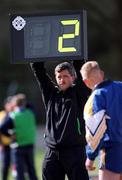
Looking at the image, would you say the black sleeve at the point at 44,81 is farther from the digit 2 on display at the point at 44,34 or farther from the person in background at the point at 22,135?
the person in background at the point at 22,135

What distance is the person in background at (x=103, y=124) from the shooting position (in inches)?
370

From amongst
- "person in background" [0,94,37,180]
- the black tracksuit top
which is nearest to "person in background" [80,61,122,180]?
the black tracksuit top

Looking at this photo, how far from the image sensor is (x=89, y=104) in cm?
953

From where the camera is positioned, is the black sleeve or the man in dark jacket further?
the black sleeve

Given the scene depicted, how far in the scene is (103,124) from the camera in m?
9.39

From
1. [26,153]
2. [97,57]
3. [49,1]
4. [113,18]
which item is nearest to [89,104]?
[26,153]

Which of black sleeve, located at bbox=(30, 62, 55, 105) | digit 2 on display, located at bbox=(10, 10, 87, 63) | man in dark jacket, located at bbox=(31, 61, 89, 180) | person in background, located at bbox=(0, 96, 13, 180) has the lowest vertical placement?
person in background, located at bbox=(0, 96, 13, 180)

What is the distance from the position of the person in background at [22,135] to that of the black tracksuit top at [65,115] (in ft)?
20.2

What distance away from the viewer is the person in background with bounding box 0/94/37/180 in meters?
16.8

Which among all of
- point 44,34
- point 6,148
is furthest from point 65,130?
point 6,148

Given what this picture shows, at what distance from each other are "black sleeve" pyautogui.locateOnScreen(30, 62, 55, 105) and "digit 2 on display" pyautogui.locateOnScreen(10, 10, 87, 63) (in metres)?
0.26

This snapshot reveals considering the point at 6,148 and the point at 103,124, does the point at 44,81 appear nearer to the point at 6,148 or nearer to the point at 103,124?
the point at 103,124

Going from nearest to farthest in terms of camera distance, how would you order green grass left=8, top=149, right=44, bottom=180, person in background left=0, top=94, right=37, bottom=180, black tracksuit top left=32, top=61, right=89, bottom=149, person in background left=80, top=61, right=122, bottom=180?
person in background left=80, top=61, right=122, bottom=180 < black tracksuit top left=32, top=61, right=89, bottom=149 < person in background left=0, top=94, right=37, bottom=180 < green grass left=8, top=149, right=44, bottom=180

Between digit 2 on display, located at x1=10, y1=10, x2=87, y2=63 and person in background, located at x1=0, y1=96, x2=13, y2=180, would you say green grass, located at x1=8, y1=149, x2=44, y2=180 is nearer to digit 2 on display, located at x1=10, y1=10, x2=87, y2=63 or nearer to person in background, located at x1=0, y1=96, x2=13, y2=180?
person in background, located at x1=0, y1=96, x2=13, y2=180
